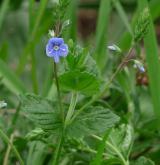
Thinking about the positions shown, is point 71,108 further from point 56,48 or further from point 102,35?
point 102,35

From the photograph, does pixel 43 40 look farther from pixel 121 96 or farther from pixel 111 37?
pixel 121 96

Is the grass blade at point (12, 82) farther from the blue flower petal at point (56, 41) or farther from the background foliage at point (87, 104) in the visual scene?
the blue flower petal at point (56, 41)

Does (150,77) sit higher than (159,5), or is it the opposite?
(159,5)

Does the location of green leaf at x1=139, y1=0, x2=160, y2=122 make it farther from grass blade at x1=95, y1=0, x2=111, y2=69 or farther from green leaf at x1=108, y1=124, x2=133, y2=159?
grass blade at x1=95, y1=0, x2=111, y2=69

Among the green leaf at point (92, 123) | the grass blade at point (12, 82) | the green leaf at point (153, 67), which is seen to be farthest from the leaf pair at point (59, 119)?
the grass blade at point (12, 82)

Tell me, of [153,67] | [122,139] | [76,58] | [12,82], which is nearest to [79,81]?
[76,58]

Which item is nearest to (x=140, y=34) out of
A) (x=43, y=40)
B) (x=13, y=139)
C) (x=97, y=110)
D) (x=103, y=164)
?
(x=97, y=110)

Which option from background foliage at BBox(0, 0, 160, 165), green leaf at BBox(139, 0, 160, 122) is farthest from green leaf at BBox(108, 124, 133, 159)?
green leaf at BBox(139, 0, 160, 122)
